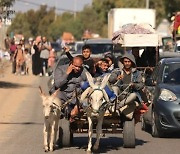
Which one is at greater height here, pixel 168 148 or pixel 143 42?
pixel 143 42

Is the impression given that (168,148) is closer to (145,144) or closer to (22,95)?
(145,144)

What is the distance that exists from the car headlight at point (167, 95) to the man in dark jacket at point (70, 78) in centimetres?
257

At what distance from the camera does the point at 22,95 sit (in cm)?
2802

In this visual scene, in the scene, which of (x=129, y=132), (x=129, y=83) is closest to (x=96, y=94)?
(x=129, y=132)

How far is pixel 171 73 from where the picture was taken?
53.4 feet

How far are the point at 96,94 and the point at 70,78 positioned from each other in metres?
1.24

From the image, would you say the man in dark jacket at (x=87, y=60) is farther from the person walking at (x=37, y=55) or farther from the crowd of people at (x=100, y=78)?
the person walking at (x=37, y=55)

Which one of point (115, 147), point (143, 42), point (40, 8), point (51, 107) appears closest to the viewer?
point (51, 107)

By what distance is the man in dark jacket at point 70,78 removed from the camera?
13.3m

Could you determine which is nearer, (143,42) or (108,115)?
(108,115)

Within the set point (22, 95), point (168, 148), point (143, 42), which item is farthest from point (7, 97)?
point (168, 148)

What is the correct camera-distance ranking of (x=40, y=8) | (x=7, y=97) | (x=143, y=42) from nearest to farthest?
(x=143, y=42) → (x=7, y=97) → (x=40, y=8)

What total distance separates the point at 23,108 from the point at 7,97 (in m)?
4.00

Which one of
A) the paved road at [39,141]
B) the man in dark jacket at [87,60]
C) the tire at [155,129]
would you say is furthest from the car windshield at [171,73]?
the man in dark jacket at [87,60]
